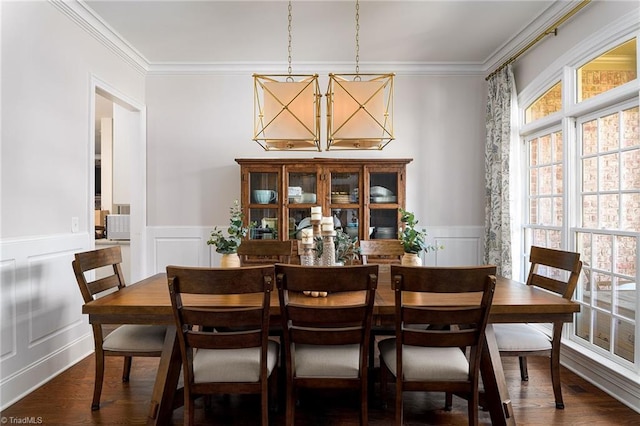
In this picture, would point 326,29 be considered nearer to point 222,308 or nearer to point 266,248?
point 266,248

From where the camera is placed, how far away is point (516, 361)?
2816mm

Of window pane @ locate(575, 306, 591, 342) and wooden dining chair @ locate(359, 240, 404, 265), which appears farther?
wooden dining chair @ locate(359, 240, 404, 265)

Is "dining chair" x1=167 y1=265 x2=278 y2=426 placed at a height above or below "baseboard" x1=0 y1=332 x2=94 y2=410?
above

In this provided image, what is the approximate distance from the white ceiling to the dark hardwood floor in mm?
2810

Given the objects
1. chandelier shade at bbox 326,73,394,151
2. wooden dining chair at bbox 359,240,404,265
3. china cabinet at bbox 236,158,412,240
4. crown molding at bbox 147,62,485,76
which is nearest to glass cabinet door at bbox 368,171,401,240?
china cabinet at bbox 236,158,412,240

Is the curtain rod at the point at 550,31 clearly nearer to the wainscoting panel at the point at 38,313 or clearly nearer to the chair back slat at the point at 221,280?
the chair back slat at the point at 221,280

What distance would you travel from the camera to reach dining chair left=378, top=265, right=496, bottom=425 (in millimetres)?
1585

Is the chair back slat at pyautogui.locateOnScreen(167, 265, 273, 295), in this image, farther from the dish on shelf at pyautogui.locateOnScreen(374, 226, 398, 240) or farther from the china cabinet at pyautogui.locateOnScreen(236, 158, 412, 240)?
the dish on shelf at pyautogui.locateOnScreen(374, 226, 398, 240)

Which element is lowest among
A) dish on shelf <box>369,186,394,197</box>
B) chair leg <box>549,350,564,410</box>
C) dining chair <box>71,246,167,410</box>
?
chair leg <box>549,350,564,410</box>

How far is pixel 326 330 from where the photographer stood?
168cm

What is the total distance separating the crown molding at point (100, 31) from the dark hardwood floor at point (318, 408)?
2.72 metres

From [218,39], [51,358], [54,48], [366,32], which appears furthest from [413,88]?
[51,358]

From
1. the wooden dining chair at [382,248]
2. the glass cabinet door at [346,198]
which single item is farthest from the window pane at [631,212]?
the glass cabinet door at [346,198]

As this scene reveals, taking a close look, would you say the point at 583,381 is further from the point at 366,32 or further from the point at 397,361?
the point at 366,32
